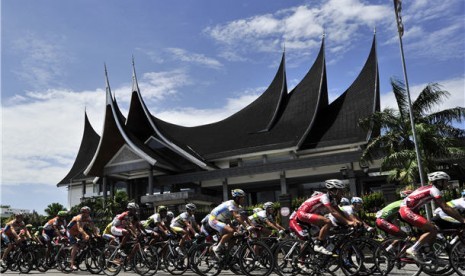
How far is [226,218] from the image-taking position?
8344mm

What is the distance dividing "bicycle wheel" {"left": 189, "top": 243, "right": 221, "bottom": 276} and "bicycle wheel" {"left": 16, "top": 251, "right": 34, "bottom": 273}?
17.3 ft

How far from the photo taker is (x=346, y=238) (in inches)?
270

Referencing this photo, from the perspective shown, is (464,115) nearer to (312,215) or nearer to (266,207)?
(266,207)

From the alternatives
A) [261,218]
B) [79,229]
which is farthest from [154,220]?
[261,218]

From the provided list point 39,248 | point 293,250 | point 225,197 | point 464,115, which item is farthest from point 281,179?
point 293,250

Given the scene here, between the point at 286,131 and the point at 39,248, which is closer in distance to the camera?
the point at 39,248

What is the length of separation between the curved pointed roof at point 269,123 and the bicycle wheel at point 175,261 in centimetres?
1985

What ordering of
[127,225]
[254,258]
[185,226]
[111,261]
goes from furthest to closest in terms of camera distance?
[185,226] < [127,225] < [111,261] < [254,258]

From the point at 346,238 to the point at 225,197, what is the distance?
22.3 metres

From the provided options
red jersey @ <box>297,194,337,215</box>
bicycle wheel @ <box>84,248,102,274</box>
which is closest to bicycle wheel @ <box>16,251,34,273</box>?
bicycle wheel @ <box>84,248,102,274</box>

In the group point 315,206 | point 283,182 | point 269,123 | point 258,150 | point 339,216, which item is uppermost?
point 269,123

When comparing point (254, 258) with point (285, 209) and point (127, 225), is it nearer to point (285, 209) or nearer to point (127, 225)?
point (127, 225)

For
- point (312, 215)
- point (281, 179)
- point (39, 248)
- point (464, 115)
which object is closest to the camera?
point (312, 215)

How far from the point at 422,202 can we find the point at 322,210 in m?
1.57
